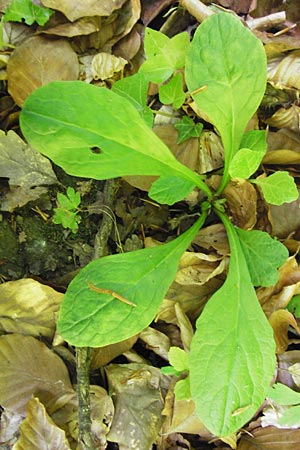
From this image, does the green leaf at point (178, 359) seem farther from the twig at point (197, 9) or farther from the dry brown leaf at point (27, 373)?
the twig at point (197, 9)

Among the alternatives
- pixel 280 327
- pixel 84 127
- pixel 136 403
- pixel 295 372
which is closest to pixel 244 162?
pixel 84 127

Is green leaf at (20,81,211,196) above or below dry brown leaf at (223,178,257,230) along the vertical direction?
above

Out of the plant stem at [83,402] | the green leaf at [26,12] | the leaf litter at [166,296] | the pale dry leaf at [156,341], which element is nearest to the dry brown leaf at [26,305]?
the leaf litter at [166,296]

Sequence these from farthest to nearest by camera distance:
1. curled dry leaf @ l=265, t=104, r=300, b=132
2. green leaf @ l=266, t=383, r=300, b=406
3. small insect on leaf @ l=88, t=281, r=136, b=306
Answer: curled dry leaf @ l=265, t=104, r=300, b=132 → green leaf @ l=266, t=383, r=300, b=406 → small insect on leaf @ l=88, t=281, r=136, b=306

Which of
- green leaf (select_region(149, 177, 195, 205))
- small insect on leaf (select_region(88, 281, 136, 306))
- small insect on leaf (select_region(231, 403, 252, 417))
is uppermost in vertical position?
green leaf (select_region(149, 177, 195, 205))

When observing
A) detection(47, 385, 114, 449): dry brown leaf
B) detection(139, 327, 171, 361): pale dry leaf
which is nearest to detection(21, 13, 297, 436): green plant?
detection(139, 327, 171, 361): pale dry leaf

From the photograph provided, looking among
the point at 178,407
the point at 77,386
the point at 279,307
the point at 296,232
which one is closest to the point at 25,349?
the point at 77,386

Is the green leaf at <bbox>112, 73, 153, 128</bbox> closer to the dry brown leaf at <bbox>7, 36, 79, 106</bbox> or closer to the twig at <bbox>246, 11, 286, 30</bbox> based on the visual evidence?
the dry brown leaf at <bbox>7, 36, 79, 106</bbox>
